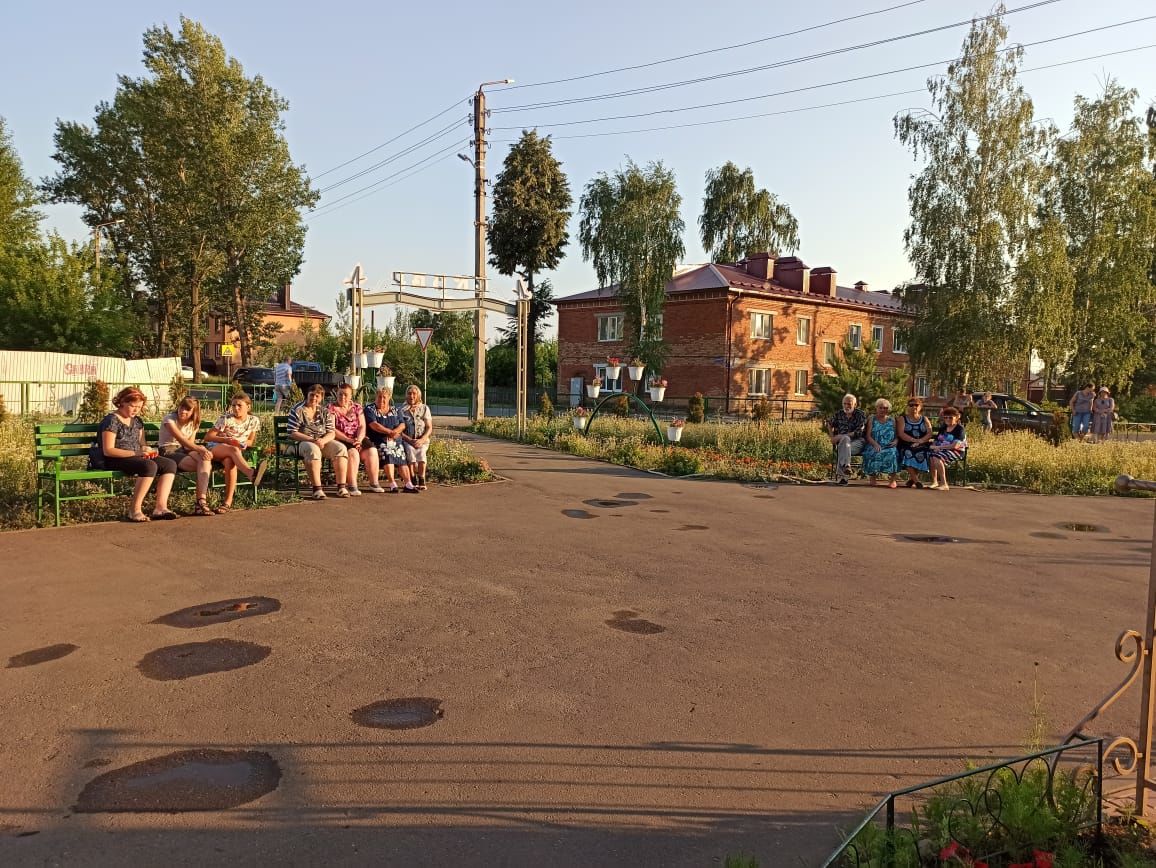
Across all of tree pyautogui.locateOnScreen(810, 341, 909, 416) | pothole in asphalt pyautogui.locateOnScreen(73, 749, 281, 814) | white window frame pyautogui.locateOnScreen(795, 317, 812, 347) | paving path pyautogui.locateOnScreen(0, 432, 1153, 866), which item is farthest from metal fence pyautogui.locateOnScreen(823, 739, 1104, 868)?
white window frame pyautogui.locateOnScreen(795, 317, 812, 347)

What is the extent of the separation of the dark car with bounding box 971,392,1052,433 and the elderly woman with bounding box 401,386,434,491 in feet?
62.7

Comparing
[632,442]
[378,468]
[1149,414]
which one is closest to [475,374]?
[632,442]

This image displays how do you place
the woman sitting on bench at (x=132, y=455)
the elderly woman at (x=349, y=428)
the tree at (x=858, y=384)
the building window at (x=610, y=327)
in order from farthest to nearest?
the building window at (x=610, y=327) < the tree at (x=858, y=384) < the elderly woman at (x=349, y=428) < the woman sitting on bench at (x=132, y=455)

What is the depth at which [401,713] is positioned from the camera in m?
4.18

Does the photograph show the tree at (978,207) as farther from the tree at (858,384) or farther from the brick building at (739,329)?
the tree at (858,384)

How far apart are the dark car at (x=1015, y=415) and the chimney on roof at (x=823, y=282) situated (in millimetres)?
17552

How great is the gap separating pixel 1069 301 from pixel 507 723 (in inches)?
1301

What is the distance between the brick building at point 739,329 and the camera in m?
39.3

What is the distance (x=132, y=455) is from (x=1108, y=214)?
38311 millimetres

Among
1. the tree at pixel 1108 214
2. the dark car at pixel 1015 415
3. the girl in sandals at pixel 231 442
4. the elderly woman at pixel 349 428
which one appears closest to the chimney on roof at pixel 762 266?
the tree at pixel 1108 214

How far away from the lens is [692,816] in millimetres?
3266

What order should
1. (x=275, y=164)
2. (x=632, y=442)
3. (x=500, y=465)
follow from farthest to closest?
(x=275, y=164) → (x=632, y=442) → (x=500, y=465)

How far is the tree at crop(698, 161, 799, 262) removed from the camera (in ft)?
164

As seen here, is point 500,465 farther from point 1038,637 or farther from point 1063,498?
point 1038,637
